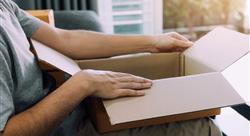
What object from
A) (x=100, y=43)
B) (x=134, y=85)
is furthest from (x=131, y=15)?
(x=134, y=85)

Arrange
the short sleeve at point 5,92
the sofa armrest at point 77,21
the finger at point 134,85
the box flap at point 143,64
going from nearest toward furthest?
the short sleeve at point 5,92, the finger at point 134,85, the box flap at point 143,64, the sofa armrest at point 77,21

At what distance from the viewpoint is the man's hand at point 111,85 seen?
2.69ft

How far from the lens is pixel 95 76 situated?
856 mm

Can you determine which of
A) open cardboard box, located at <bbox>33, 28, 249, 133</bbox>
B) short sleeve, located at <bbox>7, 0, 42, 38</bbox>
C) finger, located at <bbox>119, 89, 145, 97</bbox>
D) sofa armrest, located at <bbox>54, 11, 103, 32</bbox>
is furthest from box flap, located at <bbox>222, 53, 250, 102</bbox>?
sofa armrest, located at <bbox>54, 11, 103, 32</bbox>

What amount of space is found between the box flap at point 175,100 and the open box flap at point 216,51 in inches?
6.1

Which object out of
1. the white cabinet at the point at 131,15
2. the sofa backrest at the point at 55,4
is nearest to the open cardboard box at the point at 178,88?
the sofa backrest at the point at 55,4

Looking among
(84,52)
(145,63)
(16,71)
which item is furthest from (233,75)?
(16,71)

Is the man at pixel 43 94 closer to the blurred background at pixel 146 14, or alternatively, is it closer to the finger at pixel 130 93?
the finger at pixel 130 93

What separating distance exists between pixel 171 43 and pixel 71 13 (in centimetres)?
116

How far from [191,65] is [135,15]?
5.90ft

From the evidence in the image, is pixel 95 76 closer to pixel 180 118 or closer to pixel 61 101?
pixel 61 101

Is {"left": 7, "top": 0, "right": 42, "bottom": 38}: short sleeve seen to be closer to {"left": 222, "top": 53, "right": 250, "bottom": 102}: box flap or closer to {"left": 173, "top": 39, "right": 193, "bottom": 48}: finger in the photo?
{"left": 173, "top": 39, "right": 193, "bottom": 48}: finger

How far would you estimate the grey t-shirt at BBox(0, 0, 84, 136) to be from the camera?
0.76m

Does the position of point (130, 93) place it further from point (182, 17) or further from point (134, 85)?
point (182, 17)
